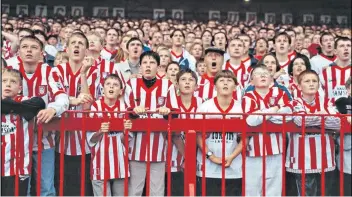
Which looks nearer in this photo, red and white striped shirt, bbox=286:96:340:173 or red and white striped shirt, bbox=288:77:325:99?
red and white striped shirt, bbox=286:96:340:173

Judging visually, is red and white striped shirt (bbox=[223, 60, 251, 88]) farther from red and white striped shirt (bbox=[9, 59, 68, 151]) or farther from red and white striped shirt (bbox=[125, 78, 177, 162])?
red and white striped shirt (bbox=[9, 59, 68, 151])

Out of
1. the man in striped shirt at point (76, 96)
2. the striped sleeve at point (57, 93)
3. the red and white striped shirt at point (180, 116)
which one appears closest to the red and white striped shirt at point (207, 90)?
the red and white striped shirt at point (180, 116)

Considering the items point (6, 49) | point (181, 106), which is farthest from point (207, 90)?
point (6, 49)

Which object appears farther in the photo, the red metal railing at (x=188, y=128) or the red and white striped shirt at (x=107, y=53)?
the red and white striped shirt at (x=107, y=53)

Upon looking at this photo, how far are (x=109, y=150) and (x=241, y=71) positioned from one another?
294cm

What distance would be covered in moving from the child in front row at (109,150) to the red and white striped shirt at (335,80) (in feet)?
9.49

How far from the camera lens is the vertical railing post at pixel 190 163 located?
17.8 ft

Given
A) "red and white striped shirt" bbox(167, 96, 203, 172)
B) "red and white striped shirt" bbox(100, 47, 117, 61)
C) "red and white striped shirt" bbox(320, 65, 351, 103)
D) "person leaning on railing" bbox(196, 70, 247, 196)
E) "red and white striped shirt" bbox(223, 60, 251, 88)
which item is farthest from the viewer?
"red and white striped shirt" bbox(100, 47, 117, 61)

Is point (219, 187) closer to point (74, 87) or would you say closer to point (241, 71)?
point (74, 87)

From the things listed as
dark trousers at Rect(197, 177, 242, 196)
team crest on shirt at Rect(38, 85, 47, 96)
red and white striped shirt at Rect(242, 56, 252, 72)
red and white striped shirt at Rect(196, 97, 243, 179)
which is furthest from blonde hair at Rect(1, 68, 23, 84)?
red and white striped shirt at Rect(242, 56, 252, 72)

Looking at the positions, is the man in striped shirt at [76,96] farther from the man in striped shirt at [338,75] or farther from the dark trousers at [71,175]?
the man in striped shirt at [338,75]

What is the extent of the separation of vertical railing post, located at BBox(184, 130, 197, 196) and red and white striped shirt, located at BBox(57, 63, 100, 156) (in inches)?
38.3

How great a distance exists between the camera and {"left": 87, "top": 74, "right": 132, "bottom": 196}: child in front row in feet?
18.3

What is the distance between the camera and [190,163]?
18.0ft
